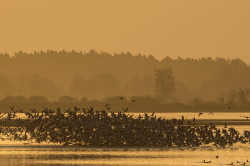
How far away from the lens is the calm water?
39.0 meters

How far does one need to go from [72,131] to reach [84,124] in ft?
3.01

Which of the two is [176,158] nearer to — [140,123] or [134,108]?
[140,123]

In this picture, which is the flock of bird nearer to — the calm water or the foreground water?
the calm water

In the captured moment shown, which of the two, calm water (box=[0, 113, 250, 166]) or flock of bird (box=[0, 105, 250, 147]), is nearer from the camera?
calm water (box=[0, 113, 250, 166])

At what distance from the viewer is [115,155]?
42656 mm

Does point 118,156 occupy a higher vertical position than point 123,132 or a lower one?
lower

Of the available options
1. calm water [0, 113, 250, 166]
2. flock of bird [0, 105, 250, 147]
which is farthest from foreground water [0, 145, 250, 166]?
flock of bird [0, 105, 250, 147]

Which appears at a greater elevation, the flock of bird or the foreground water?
the flock of bird

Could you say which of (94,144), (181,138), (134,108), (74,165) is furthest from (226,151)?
(134,108)

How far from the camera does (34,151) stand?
4541cm

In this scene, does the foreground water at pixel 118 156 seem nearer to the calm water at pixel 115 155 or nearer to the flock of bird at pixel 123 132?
the calm water at pixel 115 155

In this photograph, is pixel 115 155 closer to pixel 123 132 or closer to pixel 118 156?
pixel 118 156

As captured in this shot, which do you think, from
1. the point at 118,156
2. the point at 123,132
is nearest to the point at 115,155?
the point at 118,156

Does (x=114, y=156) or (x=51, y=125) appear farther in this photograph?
(x=51, y=125)
